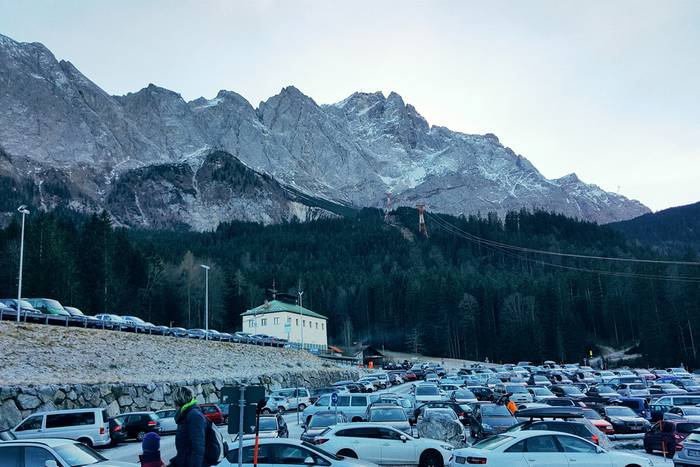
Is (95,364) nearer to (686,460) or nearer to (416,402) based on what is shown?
Result: (416,402)

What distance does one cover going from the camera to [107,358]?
1581 inches

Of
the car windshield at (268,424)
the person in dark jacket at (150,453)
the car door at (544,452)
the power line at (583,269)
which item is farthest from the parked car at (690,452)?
the power line at (583,269)

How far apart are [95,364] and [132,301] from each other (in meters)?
54.9

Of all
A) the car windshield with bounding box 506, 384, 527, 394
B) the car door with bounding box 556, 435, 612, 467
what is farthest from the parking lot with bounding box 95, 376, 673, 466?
the car windshield with bounding box 506, 384, 527, 394

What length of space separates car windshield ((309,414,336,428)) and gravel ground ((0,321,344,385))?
1409 cm

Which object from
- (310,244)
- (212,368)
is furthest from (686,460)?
(310,244)

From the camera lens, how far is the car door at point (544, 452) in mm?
15727

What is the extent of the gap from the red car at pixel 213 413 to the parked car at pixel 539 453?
2274 centimetres

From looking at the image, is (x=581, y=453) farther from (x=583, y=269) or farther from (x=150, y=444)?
(x=583, y=269)

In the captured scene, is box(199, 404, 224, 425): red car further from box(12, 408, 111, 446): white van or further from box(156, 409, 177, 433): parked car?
box(12, 408, 111, 446): white van

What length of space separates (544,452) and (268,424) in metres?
12.8

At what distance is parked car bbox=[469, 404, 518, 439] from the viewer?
2618 cm

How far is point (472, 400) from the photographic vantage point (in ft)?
126

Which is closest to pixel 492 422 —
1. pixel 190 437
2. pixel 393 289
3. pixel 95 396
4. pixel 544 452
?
pixel 544 452
